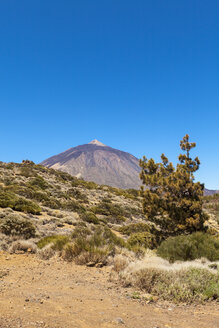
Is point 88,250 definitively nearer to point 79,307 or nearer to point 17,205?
point 79,307

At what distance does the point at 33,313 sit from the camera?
3781 millimetres

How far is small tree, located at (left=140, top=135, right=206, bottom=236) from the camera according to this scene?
11.7 meters

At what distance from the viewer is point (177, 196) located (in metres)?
12.3

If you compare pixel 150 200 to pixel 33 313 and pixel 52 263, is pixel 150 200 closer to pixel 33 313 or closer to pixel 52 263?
pixel 52 263

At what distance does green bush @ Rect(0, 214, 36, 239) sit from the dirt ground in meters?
3.64

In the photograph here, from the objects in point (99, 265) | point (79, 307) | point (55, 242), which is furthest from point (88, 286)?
point (55, 242)

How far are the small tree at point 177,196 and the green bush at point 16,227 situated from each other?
6051 mm

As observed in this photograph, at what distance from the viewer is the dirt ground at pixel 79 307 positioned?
12.1 ft

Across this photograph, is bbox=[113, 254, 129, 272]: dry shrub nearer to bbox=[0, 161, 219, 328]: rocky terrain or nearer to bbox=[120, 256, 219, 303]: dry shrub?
bbox=[0, 161, 219, 328]: rocky terrain

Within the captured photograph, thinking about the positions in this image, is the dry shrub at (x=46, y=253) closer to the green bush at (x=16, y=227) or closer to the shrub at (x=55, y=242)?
the shrub at (x=55, y=242)

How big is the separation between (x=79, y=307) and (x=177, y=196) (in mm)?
9016

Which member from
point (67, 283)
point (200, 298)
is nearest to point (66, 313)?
point (67, 283)

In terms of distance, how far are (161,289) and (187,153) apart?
860cm

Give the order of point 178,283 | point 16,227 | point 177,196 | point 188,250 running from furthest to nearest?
point 177,196
point 16,227
point 188,250
point 178,283
